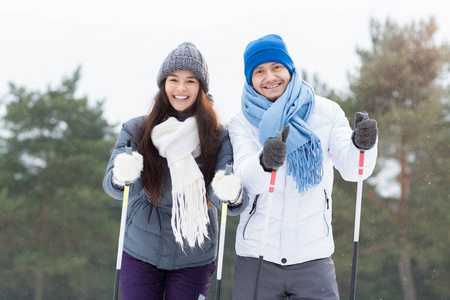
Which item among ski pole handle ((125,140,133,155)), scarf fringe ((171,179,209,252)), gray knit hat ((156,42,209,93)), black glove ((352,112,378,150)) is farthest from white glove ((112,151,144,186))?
black glove ((352,112,378,150))

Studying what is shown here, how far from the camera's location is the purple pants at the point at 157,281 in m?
2.43

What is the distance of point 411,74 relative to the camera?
1199 centimetres

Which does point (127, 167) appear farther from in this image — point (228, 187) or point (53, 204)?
point (53, 204)

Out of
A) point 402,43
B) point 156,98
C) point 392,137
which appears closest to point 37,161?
point 392,137

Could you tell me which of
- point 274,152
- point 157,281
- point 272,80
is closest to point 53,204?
point 157,281

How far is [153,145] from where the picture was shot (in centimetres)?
250

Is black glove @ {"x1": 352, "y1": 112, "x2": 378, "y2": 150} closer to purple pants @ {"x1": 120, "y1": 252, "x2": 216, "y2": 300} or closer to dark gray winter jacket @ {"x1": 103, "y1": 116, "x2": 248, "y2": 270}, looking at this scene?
dark gray winter jacket @ {"x1": 103, "y1": 116, "x2": 248, "y2": 270}

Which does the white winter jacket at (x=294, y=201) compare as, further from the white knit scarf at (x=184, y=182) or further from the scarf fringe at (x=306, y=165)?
the white knit scarf at (x=184, y=182)

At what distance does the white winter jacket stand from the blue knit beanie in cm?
28

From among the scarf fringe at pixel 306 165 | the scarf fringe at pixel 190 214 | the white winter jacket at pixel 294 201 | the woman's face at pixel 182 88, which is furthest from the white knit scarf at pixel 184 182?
the scarf fringe at pixel 306 165

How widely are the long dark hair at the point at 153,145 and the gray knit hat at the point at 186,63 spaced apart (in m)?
0.05

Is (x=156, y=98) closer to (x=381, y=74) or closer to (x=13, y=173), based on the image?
(x=381, y=74)

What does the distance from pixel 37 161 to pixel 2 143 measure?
0.93 metres

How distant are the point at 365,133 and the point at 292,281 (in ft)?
2.27
